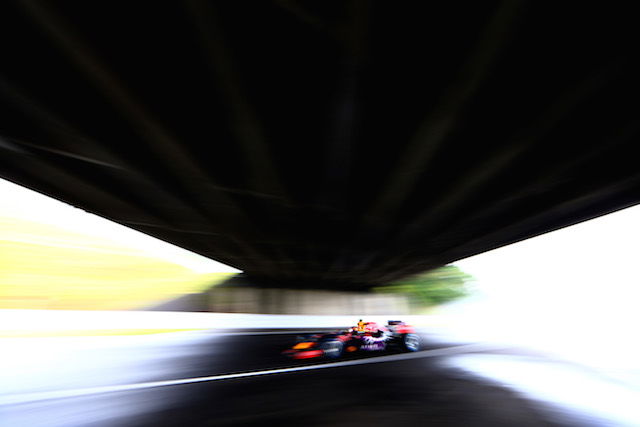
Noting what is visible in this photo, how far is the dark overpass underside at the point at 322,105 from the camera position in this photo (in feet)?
7.32

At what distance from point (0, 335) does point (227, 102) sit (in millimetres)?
11650

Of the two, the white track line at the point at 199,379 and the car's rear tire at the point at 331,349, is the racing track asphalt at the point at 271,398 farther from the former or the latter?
the car's rear tire at the point at 331,349

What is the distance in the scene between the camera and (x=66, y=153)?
4.09 metres

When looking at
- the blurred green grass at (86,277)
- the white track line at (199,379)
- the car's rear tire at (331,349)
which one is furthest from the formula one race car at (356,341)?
the blurred green grass at (86,277)

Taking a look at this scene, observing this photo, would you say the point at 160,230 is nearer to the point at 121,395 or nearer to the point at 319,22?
the point at 121,395

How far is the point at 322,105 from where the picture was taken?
3.16 m

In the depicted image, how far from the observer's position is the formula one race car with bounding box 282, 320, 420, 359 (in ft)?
23.7

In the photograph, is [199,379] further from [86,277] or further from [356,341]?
[86,277]

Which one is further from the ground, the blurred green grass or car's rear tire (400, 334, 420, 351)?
the blurred green grass

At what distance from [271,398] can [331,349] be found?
2.96 meters

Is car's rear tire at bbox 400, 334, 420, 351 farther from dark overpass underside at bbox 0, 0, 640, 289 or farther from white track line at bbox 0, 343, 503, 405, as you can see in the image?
dark overpass underside at bbox 0, 0, 640, 289

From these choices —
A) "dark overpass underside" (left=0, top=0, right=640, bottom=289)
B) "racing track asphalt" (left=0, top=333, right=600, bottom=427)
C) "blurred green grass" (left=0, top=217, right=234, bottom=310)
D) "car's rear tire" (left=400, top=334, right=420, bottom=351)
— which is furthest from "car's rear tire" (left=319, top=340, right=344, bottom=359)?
"blurred green grass" (left=0, top=217, right=234, bottom=310)

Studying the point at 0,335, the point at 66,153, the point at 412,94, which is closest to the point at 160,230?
the point at 66,153

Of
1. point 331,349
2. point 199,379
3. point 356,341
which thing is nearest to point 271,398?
point 199,379
